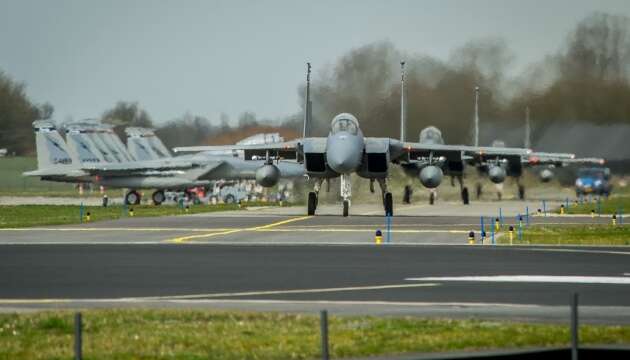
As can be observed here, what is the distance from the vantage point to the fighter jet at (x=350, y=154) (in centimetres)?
4681

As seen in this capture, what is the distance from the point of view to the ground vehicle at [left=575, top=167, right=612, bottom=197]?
7119cm

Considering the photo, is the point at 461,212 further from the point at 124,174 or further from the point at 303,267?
the point at 303,267

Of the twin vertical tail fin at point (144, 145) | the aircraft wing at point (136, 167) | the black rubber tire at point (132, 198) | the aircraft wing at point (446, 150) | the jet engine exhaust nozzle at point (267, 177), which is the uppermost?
the twin vertical tail fin at point (144, 145)

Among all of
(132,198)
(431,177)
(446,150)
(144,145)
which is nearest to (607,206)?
(446,150)

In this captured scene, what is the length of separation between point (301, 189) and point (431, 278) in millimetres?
46839

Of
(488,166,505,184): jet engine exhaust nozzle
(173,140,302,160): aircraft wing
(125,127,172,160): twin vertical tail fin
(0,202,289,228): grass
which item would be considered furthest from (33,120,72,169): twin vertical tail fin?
(488,166,505,184): jet engine exhaust nozzle

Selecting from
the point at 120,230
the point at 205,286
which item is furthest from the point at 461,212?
the point at 205,286

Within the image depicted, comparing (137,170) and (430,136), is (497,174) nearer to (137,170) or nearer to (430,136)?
(430,136)

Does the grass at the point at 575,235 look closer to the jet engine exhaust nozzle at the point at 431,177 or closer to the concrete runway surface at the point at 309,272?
the concrete runway surface at the point at 309,272

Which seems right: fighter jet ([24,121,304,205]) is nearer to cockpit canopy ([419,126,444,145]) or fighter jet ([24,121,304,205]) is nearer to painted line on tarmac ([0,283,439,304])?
cockpit canopy ([419,126,444,145])

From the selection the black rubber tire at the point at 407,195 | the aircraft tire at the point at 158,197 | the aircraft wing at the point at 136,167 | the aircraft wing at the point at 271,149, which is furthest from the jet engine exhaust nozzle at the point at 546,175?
the aircraft tire at the point at 158,197

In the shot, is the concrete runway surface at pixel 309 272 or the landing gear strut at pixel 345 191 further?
the landing gear strut at pixel 345 191

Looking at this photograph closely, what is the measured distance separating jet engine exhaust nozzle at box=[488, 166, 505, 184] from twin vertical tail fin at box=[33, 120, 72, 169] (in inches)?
1006

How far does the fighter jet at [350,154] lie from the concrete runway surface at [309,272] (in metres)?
6.43
